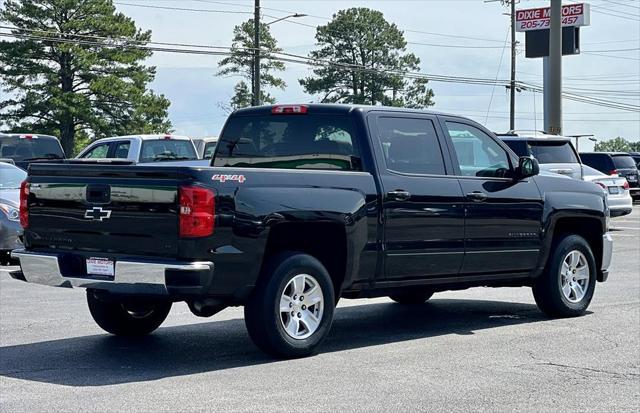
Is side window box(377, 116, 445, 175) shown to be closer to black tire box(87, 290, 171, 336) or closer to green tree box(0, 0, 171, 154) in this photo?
black tire box(87, 290, 171, 336)

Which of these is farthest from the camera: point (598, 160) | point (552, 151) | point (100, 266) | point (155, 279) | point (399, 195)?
point (598, 160)

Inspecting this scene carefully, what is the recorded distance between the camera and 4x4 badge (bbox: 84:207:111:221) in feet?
27.3

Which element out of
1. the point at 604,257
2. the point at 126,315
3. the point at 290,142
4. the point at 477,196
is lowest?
the point at 126,315

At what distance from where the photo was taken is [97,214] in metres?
8.38

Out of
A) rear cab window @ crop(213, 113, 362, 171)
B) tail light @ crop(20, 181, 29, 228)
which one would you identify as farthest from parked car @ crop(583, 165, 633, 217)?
tail light @ crop(20, 181, 29, 228)

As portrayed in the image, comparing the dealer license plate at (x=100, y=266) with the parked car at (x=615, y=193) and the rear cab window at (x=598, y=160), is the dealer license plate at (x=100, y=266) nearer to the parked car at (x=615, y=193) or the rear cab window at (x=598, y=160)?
the parked car at (x=615, y=193)

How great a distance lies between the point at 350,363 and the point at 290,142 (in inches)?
84.1

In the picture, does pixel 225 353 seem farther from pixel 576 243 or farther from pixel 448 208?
pixel 576 243

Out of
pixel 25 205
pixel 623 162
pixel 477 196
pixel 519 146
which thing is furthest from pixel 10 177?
pixel 623 162

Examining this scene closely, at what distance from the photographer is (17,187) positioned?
1777cm

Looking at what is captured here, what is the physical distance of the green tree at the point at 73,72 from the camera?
2192 inches

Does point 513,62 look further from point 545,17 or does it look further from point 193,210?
point 193,210

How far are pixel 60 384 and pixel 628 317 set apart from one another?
19.5 ft

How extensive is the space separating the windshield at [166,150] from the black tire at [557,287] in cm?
1264
